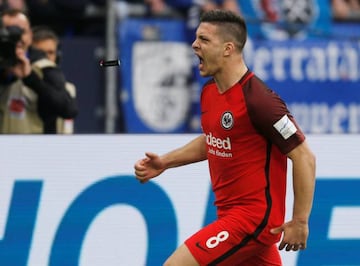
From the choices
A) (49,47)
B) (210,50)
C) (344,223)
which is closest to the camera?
(210,50)

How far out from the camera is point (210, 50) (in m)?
5.86

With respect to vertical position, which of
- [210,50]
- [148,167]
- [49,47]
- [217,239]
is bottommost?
[217,239]

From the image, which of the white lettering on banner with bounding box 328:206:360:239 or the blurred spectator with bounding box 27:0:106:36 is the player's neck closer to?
the white lettering on banner with bounding box 328:206:360:239

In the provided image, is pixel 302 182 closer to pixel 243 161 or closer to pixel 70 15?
pixel 243 161

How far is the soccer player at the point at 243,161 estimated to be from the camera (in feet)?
18.4

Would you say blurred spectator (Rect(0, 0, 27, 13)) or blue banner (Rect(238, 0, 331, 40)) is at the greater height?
blurred spectator (Rect(0, 0, 27, 13))

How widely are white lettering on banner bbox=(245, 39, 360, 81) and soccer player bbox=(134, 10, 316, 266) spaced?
6547 mm

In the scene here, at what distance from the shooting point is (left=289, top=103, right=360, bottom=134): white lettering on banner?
1262cm

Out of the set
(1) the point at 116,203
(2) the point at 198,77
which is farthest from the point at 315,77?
(1) the point at 116,203

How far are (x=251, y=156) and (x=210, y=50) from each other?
0.56 m

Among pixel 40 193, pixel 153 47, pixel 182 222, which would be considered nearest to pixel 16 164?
pixel 40 193

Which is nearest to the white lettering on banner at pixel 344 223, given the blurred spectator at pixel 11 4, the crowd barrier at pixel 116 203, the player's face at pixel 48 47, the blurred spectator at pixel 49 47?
the crowd barrier at pixel 116 203

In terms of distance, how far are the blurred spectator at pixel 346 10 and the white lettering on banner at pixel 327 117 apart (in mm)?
1026

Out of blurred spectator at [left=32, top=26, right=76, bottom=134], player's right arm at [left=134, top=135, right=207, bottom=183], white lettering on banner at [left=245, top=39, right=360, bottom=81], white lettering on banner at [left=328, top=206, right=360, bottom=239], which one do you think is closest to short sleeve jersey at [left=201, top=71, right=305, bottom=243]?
player's right arm at [left=134, top=135, right=207, bottom=183]
